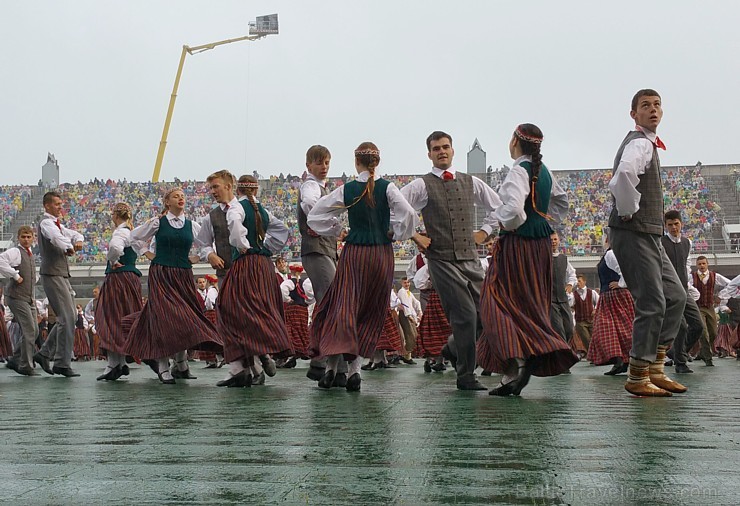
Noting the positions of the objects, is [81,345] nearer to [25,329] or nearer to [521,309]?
[25,329]

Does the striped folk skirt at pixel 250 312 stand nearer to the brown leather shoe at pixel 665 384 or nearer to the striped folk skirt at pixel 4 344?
the brown leather shoe at pixel 665 384

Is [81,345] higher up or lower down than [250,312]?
lower down

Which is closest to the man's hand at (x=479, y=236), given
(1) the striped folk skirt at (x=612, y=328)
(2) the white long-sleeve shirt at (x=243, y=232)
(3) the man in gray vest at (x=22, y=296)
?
(2) the white long-sleeve shirt at (x=243, y=232)

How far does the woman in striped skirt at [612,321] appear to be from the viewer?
9.10 meters

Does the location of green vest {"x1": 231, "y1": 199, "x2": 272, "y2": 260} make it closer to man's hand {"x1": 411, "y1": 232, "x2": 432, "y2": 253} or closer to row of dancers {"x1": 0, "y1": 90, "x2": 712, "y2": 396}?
row of dancers {"x1": 0, "y1": 90, "x2": 712, "y2": 396}

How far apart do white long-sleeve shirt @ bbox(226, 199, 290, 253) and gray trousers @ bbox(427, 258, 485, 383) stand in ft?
4.92

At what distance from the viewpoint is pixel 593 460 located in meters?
2.79

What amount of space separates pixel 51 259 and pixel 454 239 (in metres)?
4.42

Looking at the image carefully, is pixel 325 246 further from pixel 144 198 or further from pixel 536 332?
pixel 144 198

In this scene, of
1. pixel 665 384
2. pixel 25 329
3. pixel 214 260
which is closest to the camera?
pixel 665 384

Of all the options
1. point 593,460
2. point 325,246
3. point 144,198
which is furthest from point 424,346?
point 144,198

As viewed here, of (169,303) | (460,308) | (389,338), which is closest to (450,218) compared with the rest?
(460,308)

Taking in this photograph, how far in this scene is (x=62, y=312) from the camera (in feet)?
29.2

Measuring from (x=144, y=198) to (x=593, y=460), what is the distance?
122 ft
